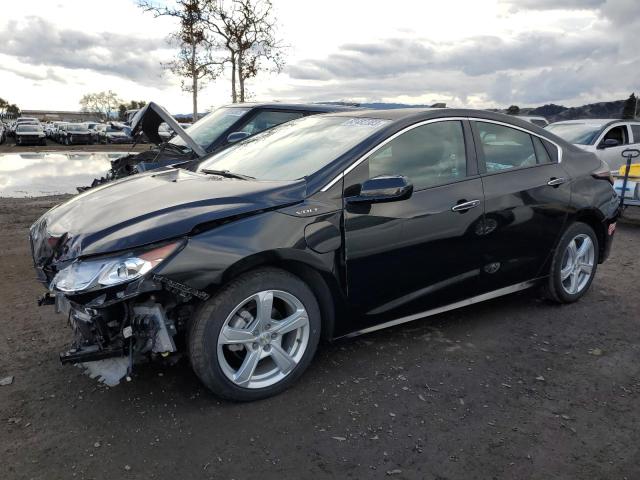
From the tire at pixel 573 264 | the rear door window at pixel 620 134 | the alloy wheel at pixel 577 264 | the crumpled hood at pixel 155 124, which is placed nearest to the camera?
the tire at pixel 573 264

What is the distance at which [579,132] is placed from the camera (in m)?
11.8

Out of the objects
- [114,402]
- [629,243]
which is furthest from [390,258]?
[629,243]

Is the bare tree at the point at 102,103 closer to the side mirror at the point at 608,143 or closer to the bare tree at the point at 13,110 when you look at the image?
the bare tree at the point at 13,110

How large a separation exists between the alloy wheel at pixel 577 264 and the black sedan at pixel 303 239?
0.13 m

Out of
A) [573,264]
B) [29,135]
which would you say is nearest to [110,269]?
[573,264]

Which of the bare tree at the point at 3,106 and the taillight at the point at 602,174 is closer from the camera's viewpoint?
the taillight at the point at 602,174

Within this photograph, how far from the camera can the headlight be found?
8.98 ft

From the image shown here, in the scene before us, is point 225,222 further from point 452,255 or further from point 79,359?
point 452,255

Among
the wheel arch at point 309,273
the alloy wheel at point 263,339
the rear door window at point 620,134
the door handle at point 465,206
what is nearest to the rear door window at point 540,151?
the door handle at point 465,206

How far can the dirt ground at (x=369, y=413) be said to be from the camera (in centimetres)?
262

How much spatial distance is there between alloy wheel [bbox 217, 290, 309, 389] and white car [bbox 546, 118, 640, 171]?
32.6 feet

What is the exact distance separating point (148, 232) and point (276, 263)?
0.72 m

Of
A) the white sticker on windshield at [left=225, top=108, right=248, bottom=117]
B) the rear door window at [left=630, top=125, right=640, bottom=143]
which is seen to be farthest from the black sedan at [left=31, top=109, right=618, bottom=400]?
the rear door window at [left=630, top=125, right=640, bottom=143]

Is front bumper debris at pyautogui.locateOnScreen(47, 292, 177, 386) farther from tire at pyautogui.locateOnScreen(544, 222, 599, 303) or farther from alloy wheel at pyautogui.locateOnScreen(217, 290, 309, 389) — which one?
tire at pyautogui.locateOnScreen(544, 222, 599, 303)
